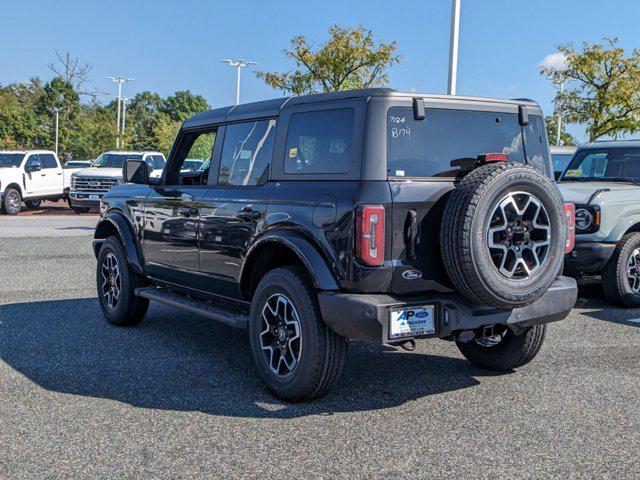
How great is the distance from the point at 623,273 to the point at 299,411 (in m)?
4.98

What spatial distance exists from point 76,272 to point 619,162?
298 inches

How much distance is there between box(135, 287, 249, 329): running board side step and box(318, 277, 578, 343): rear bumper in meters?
1.02

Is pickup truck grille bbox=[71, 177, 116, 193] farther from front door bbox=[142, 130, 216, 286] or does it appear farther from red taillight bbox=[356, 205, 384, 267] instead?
red taillight bbox=[356, 205, 384, 267]

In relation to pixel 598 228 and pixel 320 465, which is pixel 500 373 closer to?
pixel 320 465

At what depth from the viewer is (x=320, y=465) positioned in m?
3.75

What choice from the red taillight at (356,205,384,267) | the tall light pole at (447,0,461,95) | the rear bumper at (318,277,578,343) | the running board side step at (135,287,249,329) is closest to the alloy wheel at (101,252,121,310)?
the running board side step at (135,287,249,329)

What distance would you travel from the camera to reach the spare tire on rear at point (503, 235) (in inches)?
165

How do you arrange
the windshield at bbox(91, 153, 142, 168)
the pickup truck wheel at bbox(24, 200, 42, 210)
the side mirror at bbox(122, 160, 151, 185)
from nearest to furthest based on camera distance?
the side mirror at bbox(122, 160, 151, 185)
the windshield at bbox(91, 153, 142, 168)
the pickup truck wheel at bbox(24, 200, 42, 210)

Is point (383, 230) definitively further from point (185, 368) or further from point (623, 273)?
point (623, 273)

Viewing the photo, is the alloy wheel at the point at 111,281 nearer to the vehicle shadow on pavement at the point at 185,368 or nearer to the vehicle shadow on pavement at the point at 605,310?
the vehicle shadow on pavement at the point at 185,368

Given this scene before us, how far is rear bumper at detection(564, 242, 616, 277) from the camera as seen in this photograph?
8.00m

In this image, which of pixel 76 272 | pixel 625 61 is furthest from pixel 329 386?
pixel 625 61

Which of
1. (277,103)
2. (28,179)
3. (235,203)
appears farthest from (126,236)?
(28,179)

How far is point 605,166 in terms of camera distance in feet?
31.0
